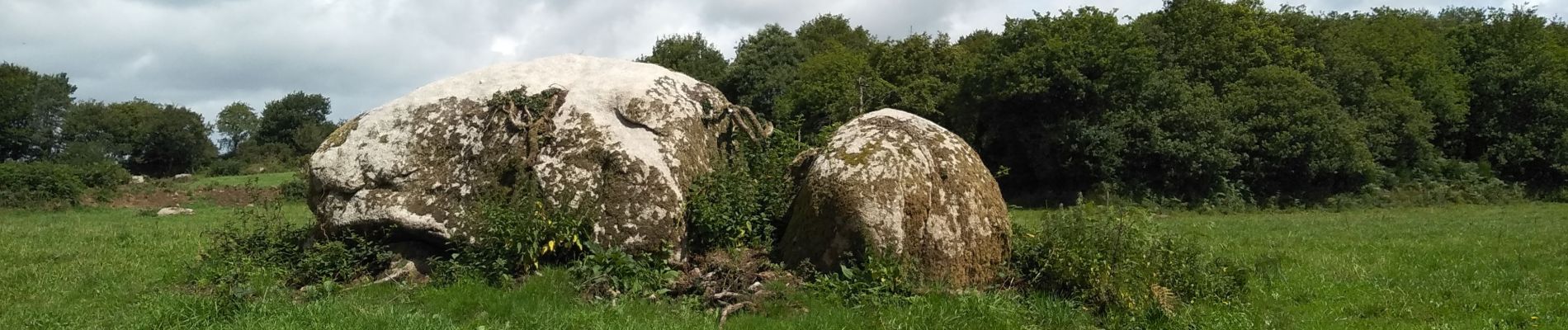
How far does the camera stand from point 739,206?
10.3 m

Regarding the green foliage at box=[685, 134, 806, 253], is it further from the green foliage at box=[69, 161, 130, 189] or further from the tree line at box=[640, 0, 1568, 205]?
the green foliage at box=[69, 161, 130, 189]

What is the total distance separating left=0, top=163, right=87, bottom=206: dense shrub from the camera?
3203 centimetres

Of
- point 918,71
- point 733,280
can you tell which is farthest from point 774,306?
point 918,71

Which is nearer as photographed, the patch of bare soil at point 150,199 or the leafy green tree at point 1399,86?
the patch of bare soil at point 150,199

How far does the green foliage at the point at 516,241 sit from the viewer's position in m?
9.52

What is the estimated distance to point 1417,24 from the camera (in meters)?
50.8

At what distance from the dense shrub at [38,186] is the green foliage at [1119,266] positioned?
35362 mm

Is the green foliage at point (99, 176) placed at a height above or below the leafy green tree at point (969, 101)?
below

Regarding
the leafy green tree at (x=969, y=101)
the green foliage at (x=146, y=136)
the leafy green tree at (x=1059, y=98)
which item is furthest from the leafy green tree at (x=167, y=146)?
the leafy green tree at (x=1059, y=98)

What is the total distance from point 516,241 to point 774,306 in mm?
2810

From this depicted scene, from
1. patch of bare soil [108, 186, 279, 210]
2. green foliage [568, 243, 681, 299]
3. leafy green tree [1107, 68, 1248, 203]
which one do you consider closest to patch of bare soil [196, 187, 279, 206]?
patch of bare soil [108, 186, 279, 210]

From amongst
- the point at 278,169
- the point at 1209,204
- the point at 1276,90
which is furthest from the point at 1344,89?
the point at 278,169

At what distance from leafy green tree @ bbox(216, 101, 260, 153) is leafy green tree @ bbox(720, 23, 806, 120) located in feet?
209

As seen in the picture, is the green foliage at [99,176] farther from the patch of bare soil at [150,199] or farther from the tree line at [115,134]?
the tree line at [115,134]
